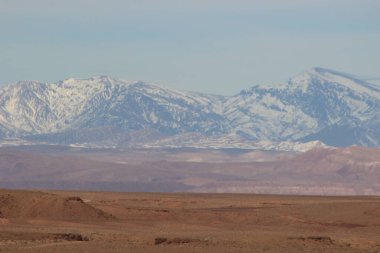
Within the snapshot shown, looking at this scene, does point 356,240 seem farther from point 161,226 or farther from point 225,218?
point 225,218

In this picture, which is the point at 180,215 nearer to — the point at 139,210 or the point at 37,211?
the point at 139,210

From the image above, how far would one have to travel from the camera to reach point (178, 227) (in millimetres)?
91438

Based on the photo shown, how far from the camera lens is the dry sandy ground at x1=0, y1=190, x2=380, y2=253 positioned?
6775 centimetres

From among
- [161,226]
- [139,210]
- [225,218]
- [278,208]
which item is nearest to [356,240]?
[161,226]

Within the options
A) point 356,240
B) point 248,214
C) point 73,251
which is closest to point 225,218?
point 248,214

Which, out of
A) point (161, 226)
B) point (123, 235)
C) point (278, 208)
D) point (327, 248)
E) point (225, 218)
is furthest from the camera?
point (278, 208)

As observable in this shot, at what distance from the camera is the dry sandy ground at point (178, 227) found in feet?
222

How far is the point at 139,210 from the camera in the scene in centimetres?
10619

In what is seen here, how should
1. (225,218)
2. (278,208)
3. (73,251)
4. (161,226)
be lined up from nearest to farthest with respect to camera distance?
(73,251) → (161,226) → (225,218) → (278,208)

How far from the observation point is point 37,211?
9256 centimetres

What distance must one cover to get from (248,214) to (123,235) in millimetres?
29379

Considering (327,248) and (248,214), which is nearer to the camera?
(327,248)

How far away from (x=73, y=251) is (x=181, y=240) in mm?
9621

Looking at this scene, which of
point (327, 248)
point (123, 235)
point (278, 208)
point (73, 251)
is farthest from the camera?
point (278, 208)
